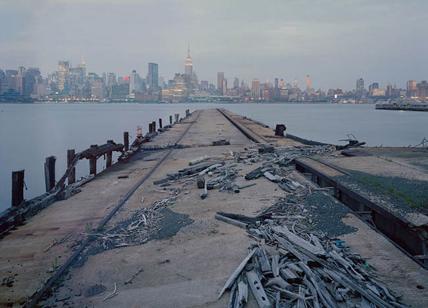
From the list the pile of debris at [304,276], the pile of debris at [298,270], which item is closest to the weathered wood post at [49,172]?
the pile of debris at [298,270]

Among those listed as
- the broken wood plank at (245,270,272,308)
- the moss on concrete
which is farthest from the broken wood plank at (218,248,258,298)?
the moss on concrete

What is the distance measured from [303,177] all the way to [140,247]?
8205 mm

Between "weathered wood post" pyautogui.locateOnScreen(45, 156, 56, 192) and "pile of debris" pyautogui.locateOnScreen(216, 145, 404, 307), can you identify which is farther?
"weathered wood post" pyautogui.locateOnScreen(45, 156, 56, 192)

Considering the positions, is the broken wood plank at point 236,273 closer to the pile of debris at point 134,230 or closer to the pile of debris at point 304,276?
the pile of debris at point 304,276

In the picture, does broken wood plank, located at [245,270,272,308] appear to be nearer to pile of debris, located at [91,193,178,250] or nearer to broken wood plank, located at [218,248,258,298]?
broken wood plank, located at [218,248,258,298]

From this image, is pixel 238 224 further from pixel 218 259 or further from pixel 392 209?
pixel 392 209

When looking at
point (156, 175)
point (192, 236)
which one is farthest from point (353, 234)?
point (156, 175)

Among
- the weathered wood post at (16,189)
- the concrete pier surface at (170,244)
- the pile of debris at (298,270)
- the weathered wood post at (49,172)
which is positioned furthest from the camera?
the weathered wood post at (49,172)

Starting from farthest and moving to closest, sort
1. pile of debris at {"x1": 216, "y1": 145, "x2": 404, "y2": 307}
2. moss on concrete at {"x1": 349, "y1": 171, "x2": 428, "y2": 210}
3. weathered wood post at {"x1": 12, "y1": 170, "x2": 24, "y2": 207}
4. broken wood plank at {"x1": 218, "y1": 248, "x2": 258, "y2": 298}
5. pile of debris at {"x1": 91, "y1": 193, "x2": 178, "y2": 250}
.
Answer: weathered wood post at {"x1": 12, "y1": 170, "x2": 24, "y2": 207} → moss on concrete at {"x1": 349, "y1": 171, "x2": 428, "y2": 210} → pile of debris at {"x1": 91, "y1": 193, "x2": 178, "y2": 250} → broken wood plank at {"x1": 218, "y1": 248, "x2": 258, "y2": 298} → pile of debris at {"x1": 216, "y1": 145, "x2": 404, "y2": 307}

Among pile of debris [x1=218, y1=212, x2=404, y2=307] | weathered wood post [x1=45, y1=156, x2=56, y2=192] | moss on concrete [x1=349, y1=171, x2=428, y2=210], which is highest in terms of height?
moss on concrete [x1=349, y1=171, x2=428, y2=210]

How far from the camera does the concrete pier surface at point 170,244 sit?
289 inches

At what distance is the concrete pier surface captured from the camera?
7.33 metres

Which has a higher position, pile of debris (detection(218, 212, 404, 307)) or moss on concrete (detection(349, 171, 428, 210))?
moss on concrete (detection(349, 171, 428, 210))

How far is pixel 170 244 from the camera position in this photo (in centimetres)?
956
